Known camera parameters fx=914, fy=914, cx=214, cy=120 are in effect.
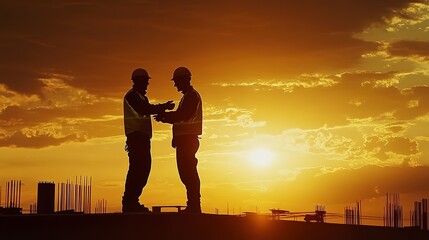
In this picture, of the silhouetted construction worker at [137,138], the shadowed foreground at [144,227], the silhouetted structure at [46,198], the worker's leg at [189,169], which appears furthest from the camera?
the silhouetted structure at [46,198]

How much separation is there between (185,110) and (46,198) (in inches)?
193

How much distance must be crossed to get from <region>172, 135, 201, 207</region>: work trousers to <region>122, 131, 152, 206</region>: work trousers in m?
0.79

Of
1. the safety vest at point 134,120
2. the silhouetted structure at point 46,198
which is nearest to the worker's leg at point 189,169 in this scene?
the safety vest at point 134,120

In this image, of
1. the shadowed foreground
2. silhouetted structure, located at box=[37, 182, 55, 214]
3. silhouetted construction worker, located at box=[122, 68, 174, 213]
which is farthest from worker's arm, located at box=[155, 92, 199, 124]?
silhouetted structure, located at box=[37, 182, 55, 214]

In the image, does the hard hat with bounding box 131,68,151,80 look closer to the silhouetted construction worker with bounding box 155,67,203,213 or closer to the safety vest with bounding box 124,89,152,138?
the safety vest with bounding box 124,89,152,138

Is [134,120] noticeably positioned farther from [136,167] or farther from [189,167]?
[189,167]

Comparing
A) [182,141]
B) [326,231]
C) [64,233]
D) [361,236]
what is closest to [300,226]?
[326,231]

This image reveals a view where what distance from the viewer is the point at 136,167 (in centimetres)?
2098

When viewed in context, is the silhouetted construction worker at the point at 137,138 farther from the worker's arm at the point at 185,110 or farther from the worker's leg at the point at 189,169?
the worker's leg at the point at 189,169

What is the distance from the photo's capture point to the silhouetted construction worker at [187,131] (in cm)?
2098

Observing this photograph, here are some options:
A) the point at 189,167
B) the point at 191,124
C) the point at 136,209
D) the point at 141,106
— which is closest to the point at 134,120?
the point at 141,106

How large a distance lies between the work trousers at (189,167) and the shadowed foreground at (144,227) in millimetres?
508

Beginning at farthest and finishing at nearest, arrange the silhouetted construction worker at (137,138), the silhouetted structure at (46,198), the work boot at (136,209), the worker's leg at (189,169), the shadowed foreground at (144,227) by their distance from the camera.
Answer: the silhouetted structure at (46,198) < the worker's leg at (189,169) < the silhouetted construction worker at (137,138) < the work boot at (136,209) < the shadowed foreground at (144,227)

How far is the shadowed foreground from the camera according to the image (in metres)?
18.5
